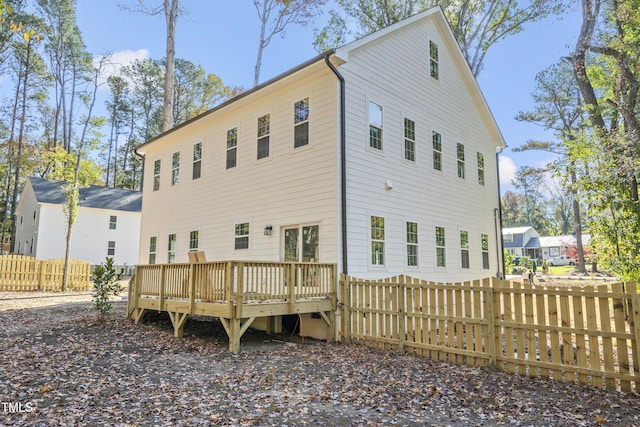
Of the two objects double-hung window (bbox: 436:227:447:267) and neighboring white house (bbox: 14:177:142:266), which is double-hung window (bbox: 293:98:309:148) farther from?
neighboring white house (bbox: 14:177:142:266)

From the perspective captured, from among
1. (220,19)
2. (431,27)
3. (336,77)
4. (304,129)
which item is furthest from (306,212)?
(220,19)

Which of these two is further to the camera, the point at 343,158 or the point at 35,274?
the point at 35,274

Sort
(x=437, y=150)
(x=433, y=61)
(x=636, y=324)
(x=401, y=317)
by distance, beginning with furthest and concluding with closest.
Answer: (x=433, y=61) → (x=437, y=150) → (x=401, y=317) → (x=636, y=324)

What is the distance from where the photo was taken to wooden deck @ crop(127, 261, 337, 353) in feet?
23.1

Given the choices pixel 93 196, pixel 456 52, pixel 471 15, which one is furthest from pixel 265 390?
pixel 93 196

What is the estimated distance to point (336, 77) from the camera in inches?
349

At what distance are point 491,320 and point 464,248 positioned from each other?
6.62 m

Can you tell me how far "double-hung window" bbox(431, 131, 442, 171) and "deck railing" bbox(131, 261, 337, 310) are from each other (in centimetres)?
542

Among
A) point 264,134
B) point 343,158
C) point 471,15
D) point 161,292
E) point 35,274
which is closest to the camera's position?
point 343,158

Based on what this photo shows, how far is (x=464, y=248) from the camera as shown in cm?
1252

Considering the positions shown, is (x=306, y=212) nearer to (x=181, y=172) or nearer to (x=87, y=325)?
(x=87, y=325)

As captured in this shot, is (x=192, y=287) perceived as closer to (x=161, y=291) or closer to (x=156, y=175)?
(x=161, y=291)

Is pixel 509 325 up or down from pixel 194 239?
down

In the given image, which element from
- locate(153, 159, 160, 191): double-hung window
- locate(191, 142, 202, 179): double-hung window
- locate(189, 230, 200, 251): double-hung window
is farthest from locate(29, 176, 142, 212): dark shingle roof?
locate(189, 230, 200, 251): double-hung window
